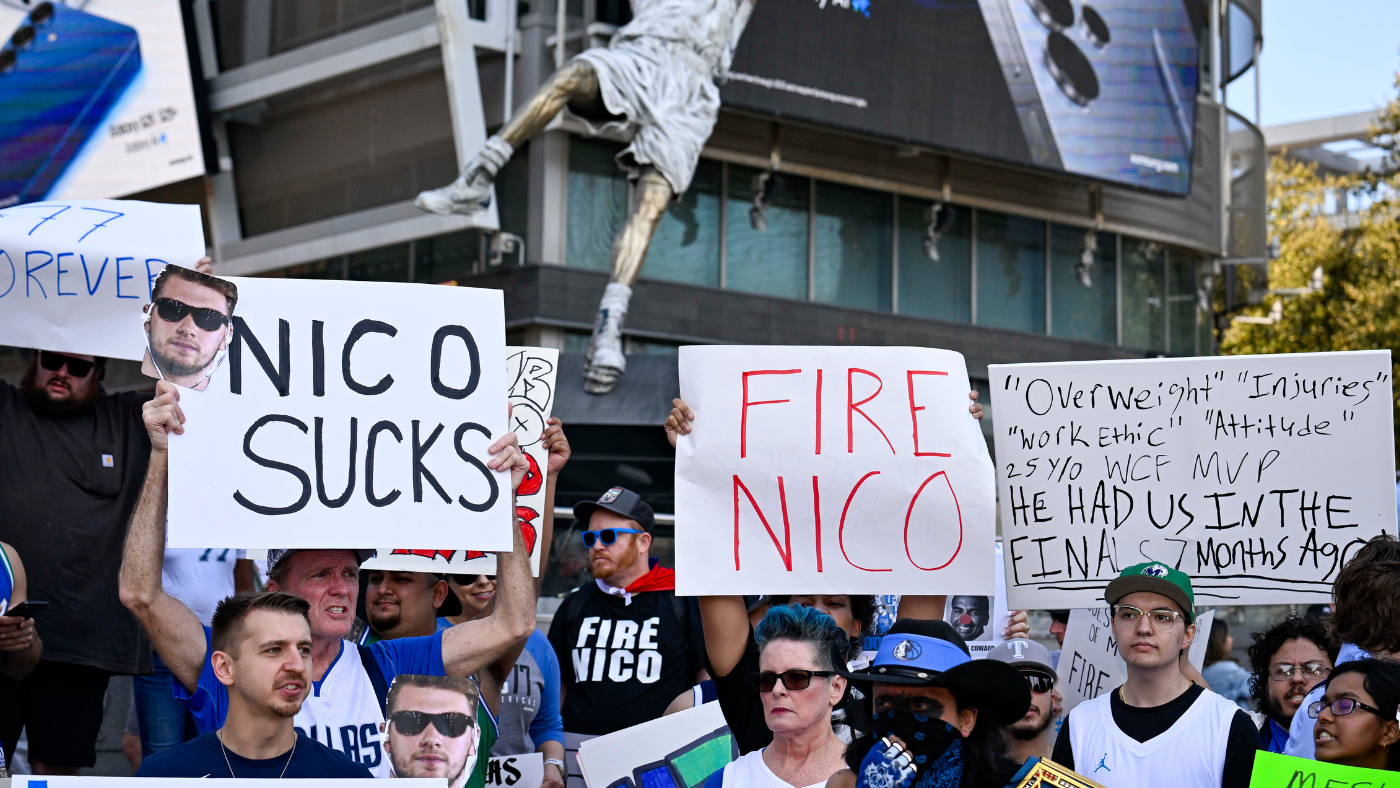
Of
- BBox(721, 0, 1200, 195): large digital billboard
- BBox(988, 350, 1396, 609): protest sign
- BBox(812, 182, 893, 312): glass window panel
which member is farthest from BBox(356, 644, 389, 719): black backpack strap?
BBox(812, 182, 893, 312): glass window panel

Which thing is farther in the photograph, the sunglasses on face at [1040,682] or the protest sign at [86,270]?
the sunglasses on face at [1040,682]

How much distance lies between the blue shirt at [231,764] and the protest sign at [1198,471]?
99.1 inches

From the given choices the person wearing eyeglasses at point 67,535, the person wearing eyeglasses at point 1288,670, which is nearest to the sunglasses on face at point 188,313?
the person wearing eyeglasses at point 67,535

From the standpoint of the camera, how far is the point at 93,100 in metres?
19.3

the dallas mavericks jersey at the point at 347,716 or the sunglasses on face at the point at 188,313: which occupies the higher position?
the sunglasses on face at the point at 188,313

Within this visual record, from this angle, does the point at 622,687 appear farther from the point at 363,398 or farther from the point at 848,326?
the point at 848,326

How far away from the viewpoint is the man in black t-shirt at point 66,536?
5.65 metres

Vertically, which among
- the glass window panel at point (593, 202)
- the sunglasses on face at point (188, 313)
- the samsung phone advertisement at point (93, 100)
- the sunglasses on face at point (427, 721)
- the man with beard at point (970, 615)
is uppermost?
the samsung phone advertisement at point (93, 100)

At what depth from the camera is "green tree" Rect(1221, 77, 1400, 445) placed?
26891mm

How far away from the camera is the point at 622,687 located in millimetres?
6316

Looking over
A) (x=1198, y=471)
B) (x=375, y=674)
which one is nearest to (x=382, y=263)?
(x=1198, y=471)

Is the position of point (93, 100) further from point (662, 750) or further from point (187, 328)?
point (662, 750)

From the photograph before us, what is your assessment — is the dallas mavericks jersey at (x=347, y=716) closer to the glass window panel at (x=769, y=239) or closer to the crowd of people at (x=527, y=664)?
the crowd of people at (x=527, y=664)

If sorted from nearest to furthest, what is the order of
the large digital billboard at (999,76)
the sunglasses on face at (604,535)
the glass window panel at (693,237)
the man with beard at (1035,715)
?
1. the man with beard at (1035,715)
2. the sunglasses on face at (604,535)
3. the large digital billboard at (999,76)
4. the glass window panel at (693,237)
